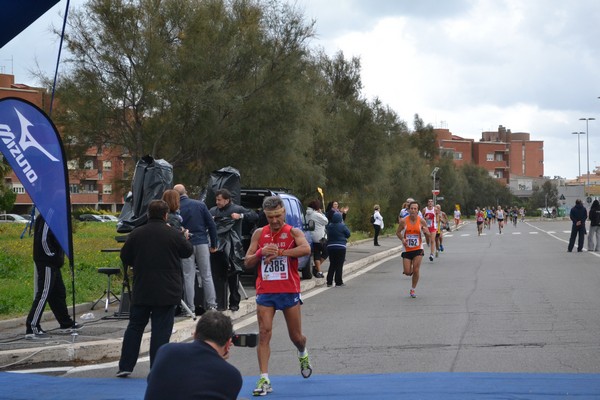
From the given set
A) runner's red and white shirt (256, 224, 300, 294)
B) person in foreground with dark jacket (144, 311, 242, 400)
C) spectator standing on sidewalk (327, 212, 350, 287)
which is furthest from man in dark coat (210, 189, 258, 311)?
person in foreground with dark jacket (144, 311, 242, 400)

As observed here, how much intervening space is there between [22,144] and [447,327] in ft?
20.3

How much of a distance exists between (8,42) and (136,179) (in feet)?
19.4

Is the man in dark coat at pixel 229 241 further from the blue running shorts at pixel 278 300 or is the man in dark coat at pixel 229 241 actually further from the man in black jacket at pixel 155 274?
the blue running shorts at pixel 278 300

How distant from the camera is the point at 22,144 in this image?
399 inches

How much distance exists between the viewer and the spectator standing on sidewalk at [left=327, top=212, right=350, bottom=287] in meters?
20.2

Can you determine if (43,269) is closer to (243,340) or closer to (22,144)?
(22,144)

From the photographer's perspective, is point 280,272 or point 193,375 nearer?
point 193,375

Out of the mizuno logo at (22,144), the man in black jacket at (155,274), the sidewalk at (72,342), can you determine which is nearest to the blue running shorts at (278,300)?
the man in black jacket at (155,274)

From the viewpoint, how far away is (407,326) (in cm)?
1320

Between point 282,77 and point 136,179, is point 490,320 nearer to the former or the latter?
point 136,179

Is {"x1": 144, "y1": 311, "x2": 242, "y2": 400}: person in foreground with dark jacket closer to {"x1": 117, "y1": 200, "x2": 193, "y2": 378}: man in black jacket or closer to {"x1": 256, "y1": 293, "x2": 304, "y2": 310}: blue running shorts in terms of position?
{"x1": 256, "y1": 293, "x2": 304, "y2": 310}: blue running shorts

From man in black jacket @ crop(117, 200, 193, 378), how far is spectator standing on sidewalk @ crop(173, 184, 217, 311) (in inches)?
149

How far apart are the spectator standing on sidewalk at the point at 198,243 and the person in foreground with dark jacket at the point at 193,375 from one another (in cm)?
818

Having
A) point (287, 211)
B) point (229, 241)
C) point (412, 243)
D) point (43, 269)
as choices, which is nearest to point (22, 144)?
point (43, 269)
